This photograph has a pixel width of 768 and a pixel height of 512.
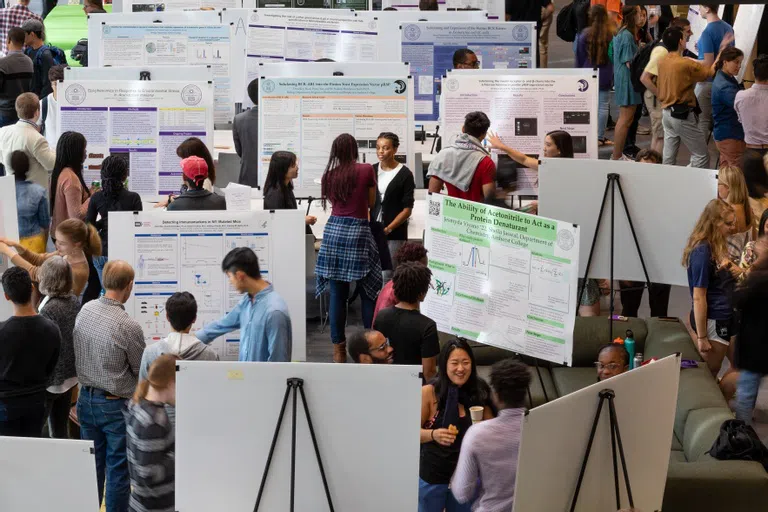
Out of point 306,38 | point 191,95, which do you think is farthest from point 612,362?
point 306,38

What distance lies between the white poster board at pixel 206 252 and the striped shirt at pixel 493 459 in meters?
1.78

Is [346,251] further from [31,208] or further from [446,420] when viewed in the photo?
[446,420]

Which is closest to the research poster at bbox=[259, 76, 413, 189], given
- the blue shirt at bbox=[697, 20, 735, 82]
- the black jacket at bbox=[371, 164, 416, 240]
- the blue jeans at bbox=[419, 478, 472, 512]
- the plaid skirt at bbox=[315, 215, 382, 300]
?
the black jacket at bbox=[371, 164, 416, 240]

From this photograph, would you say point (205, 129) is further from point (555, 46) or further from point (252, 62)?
point (555, 46)

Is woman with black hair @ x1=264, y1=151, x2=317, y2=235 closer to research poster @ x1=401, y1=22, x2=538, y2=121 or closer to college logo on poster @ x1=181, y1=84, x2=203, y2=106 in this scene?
college logo on poster @ x1=181, y1=84, x2=203, y2=106

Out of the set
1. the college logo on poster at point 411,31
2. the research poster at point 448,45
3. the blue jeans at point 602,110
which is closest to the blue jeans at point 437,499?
the research poster at point 448,45

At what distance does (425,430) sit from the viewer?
515 cm

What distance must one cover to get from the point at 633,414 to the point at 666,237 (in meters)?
2.39

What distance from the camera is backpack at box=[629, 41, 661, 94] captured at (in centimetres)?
1140

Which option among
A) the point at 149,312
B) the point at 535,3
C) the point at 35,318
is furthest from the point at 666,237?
the point at 535,3

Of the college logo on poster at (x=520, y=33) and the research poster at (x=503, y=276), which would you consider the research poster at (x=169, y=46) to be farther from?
the research poster at (x=503, y=276)

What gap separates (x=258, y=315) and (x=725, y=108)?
626 cm

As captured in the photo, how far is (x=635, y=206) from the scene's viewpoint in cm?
679

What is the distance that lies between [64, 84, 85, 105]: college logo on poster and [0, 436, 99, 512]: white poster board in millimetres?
4857
